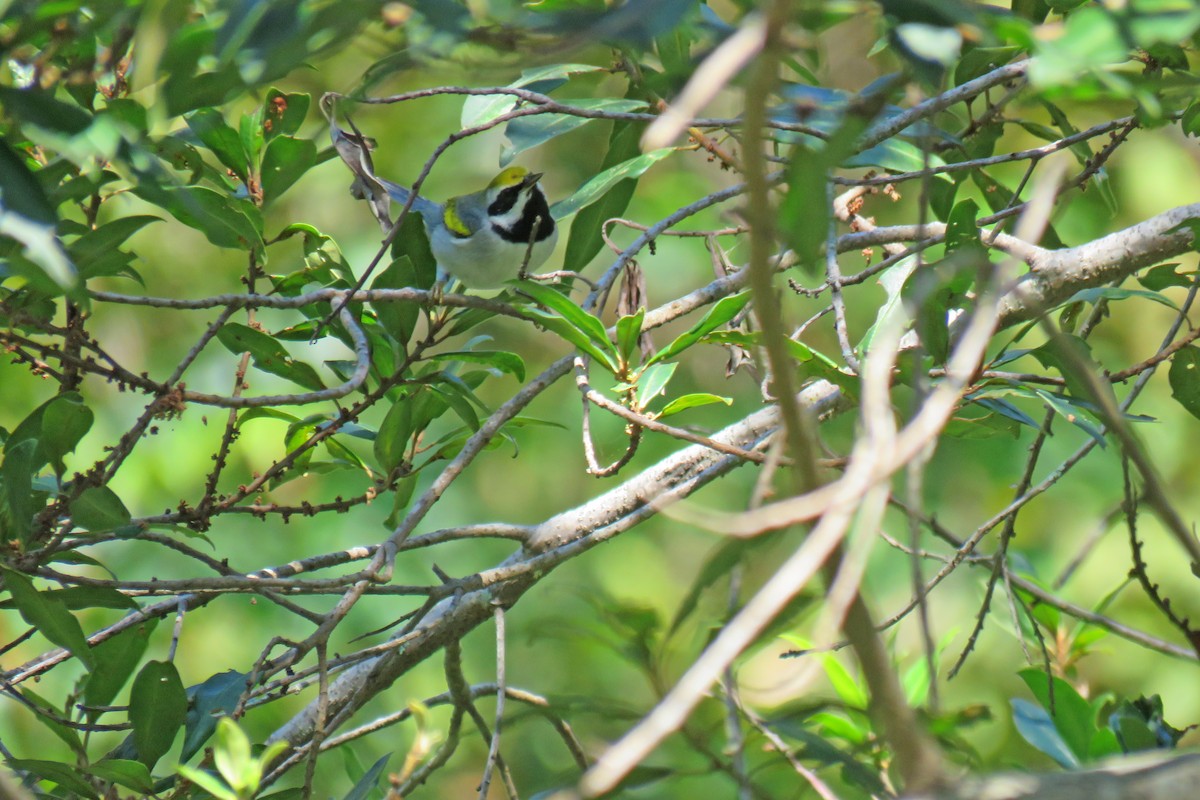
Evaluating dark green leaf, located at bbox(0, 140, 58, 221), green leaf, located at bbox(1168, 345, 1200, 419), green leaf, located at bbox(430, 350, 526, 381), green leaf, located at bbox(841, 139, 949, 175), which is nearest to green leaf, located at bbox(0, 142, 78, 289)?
dark green leaf, located at bbox(0, 140, 58, 221)

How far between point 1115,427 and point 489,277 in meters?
2.57

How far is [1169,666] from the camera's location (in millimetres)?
4402

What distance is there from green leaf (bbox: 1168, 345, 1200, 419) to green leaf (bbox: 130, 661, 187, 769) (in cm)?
180

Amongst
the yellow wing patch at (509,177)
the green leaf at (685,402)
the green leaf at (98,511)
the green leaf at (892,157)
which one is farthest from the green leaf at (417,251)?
the yellow wing patch at (509,177)

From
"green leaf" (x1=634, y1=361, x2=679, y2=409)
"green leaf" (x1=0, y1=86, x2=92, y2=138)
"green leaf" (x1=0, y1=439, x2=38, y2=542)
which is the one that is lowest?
"green leaf" (x1=0, y1=439, x2=38, y2=542)

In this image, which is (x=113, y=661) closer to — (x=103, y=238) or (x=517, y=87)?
(x=103, y=238)

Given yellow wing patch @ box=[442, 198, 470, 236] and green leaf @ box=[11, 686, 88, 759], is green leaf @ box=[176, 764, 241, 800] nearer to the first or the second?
green leaf @ box=[11, 686, 88, 759]

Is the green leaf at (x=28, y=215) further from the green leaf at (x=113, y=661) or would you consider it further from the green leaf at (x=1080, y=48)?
the green leaf at (x=113, y=661)

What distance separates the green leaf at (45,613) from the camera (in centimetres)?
165

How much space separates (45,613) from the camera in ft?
5.54

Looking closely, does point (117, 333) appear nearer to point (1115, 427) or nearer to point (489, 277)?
point (489, 277)

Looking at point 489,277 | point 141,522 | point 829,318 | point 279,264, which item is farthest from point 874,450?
point 279,264

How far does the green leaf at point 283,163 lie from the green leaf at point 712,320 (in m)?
0.74

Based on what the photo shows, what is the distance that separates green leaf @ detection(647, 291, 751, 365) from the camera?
175 cm
